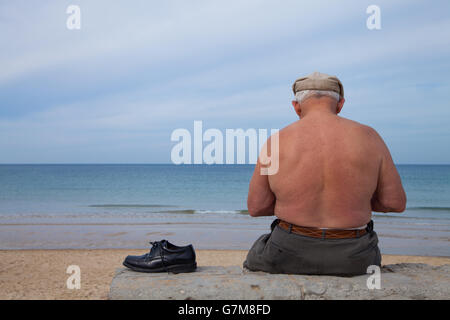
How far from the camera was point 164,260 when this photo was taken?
9.11ft

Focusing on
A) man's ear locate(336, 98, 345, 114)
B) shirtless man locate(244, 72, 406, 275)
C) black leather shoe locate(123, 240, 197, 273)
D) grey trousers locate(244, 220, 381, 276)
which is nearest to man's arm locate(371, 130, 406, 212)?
shirtless man locate(244, 72, 406, 275)

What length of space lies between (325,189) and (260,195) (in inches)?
18.0

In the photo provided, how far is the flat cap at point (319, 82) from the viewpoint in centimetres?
267

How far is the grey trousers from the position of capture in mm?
2580

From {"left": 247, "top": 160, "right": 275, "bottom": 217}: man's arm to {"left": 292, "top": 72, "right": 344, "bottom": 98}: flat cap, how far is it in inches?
25.5

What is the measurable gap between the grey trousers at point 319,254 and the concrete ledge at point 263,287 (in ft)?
0.24

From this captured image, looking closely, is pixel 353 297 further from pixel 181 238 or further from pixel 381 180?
pixel 181 238

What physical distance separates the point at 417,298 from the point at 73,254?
739cm

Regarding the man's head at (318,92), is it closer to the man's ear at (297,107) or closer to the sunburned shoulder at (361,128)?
the man's ear at (297,107)

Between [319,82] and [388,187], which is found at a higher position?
[319,82]

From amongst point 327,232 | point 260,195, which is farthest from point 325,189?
point 260,195

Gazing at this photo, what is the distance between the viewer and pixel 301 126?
2613 millimetres

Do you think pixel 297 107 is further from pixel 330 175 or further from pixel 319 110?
pixel 330 175
